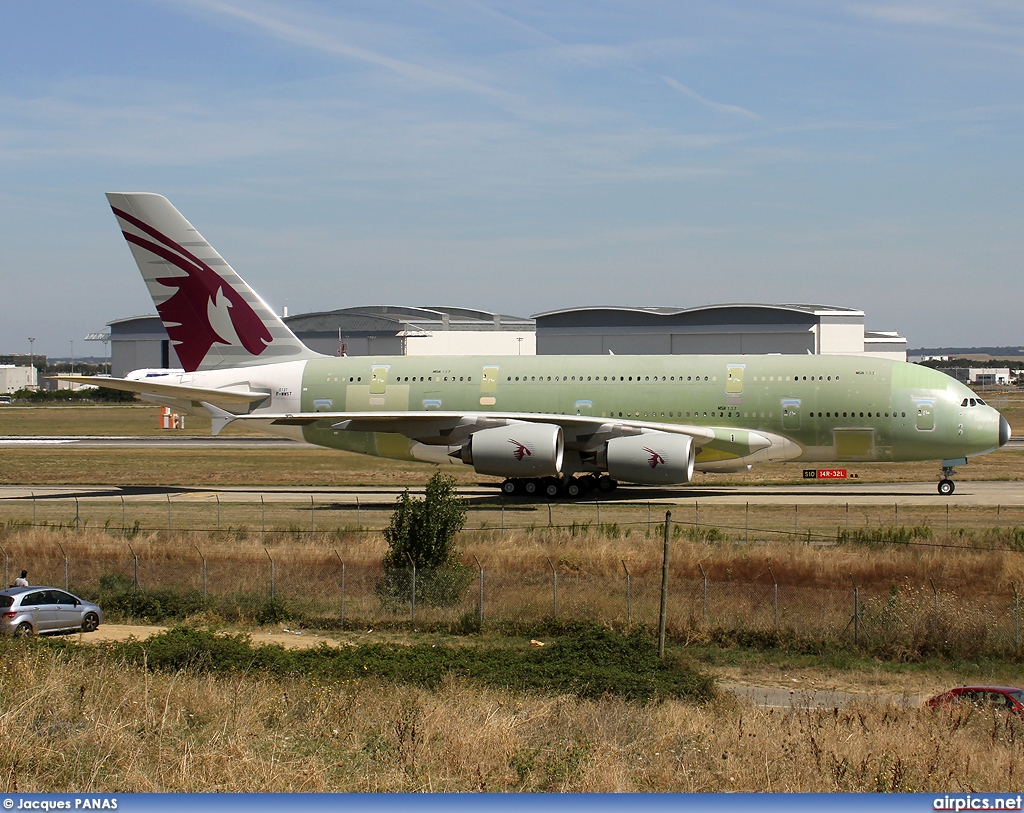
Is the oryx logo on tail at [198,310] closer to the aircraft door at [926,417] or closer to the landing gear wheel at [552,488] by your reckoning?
the landing gear wheel at [552,488]

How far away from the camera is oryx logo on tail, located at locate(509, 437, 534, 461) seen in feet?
132

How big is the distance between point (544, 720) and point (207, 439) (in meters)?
62.6

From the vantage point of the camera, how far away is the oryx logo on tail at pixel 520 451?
132 feet

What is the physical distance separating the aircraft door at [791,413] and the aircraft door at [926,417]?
4585 mm

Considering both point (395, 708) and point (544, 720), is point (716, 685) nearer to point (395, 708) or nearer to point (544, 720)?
point (544, 720)

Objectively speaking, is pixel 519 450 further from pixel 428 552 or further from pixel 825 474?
pixel 825 474

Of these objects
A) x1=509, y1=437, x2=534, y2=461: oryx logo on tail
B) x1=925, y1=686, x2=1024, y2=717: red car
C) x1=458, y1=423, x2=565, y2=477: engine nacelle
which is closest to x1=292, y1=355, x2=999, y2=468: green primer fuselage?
x1=458, y1=423, x2=565, y2=477: engine nacelle

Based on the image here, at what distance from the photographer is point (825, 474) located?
48.6 m

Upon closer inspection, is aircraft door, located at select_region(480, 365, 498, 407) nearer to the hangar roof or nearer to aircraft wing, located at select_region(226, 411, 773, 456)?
aircraft wing, located at select_region(226, 411, 773, 456)

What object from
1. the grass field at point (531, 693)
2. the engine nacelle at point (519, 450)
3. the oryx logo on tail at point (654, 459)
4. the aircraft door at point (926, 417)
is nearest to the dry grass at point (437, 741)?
the grass field at point (531, 693)

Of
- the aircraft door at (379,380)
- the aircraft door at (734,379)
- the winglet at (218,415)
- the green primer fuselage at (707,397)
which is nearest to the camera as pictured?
Answer: the green primer fuselage at (707,397)

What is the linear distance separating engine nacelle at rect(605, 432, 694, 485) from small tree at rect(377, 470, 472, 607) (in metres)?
9.76

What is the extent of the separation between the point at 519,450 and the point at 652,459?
5.01 m

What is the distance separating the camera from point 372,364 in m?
46.0
